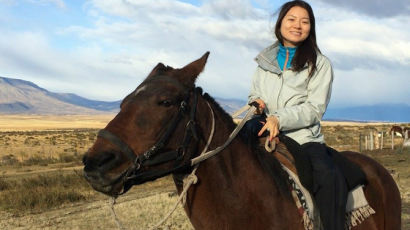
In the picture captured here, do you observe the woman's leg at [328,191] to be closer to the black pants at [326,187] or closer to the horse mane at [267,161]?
the black pants at [326,187]

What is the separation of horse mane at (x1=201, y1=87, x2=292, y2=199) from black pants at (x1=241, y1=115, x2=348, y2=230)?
0.10m

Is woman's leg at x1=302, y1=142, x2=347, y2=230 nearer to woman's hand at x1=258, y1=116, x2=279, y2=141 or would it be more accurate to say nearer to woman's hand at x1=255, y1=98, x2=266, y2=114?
woman's hand at x1=258, y1=116, x2=279, y2=141

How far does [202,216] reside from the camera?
2.95m

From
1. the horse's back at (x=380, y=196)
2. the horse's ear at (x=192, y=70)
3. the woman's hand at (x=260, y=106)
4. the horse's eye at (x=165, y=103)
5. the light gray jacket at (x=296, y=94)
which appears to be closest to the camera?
the horse's eye at (x=165, y=103)

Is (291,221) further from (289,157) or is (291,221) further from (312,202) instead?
(289,157)

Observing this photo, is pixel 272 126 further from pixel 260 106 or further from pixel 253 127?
pixel 260 106

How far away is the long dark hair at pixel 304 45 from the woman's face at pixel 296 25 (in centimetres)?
5

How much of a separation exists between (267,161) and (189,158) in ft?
2.37

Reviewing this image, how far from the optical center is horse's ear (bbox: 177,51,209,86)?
288 cm


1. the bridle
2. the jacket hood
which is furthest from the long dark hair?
the bridle

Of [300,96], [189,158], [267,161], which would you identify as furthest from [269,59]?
[189,158]

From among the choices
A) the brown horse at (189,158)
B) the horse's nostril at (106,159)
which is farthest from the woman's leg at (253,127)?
the horse's nostril at (106,159)

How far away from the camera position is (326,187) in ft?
10.7

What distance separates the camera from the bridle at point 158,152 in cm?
254
